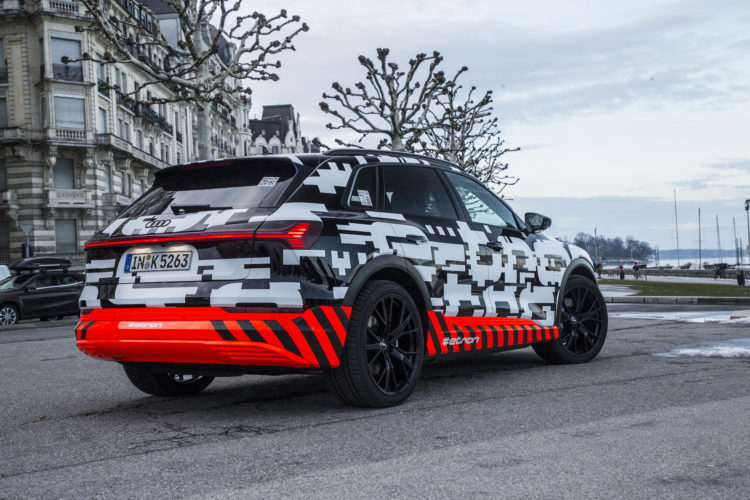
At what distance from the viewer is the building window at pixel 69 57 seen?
44.6 metres

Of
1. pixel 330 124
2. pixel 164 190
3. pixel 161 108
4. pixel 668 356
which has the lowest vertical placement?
pixel 668 356

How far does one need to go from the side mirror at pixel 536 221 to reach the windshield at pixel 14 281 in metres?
17.0

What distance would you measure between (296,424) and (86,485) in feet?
4.98

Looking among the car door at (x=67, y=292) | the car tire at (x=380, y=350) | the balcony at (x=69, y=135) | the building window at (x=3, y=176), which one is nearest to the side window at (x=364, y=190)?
the car tire at (x=380, y=350)

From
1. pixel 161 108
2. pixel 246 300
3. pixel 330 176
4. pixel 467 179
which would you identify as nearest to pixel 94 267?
pixel 246 300

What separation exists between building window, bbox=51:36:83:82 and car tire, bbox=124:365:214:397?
42.3m

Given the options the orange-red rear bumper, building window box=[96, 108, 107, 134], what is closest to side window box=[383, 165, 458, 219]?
the orange-red rear bumper

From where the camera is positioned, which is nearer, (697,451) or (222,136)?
(697,451)

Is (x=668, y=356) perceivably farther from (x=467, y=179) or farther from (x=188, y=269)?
(x=188, y=269)

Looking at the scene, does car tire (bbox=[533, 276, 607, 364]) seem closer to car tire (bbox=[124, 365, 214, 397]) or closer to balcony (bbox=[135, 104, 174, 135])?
car tire (bbox=[124, 365, 214, 397])

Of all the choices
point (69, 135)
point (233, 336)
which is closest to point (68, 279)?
point (233, 336)

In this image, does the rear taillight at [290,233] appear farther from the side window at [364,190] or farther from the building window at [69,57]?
the building window at [69,57]

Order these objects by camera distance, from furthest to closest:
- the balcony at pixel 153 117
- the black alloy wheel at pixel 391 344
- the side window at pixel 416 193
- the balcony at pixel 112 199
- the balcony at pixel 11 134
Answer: the balcony at pixel 153 117 → the balcony at pixel 112 199 → the balcony at pixel 11 134 → the side window at pixel 416 193 → the black alloy wheel at pixel 391 344

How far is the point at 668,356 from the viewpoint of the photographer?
26.1 feet
